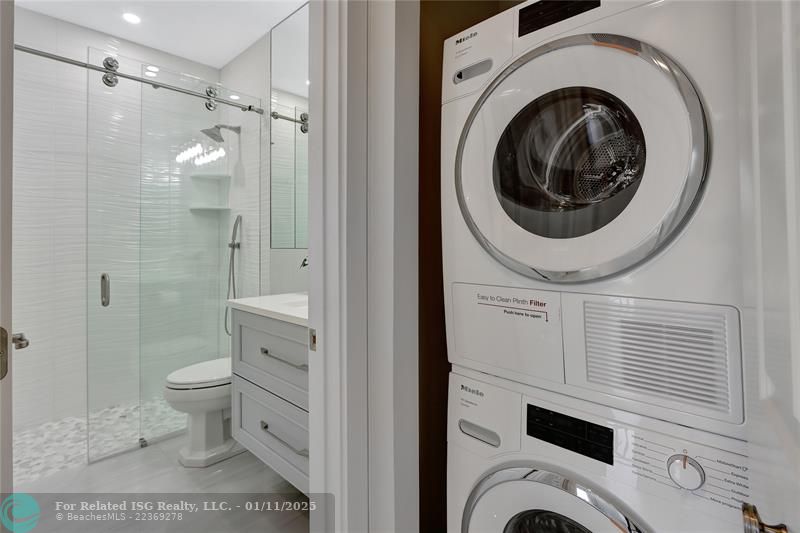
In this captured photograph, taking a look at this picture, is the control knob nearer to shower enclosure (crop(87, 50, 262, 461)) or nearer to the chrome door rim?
the chrome door rim

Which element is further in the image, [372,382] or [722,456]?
[372,382]

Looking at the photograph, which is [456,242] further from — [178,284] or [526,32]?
[178,284]

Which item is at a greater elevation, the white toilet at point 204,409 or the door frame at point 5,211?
the door frame at point 5,211

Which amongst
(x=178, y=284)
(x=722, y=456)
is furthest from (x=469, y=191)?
(x=178, y=284)

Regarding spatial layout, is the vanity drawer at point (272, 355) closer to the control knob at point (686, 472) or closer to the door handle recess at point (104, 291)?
the door handle recess at point (104, 291)

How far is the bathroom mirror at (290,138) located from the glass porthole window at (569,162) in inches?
59.1

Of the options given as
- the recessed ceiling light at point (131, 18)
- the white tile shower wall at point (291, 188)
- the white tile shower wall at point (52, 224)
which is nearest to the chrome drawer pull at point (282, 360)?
the white tile shower wall at point (291, 188)

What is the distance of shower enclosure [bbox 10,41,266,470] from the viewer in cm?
221

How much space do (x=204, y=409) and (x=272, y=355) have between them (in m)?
0.73

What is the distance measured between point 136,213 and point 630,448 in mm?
2637

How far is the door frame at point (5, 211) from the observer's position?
671 mm

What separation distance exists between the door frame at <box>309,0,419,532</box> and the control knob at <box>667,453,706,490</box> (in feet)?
1.86

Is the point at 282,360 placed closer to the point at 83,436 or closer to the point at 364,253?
the point at 364,253

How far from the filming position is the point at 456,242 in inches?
38.8
